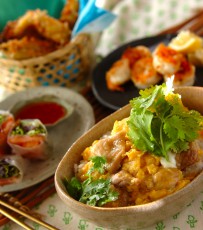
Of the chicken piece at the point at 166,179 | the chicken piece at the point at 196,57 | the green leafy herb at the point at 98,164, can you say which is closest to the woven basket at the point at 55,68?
the chicken piece at the point at 196,57

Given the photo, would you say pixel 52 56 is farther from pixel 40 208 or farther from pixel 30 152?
pixel 40 208

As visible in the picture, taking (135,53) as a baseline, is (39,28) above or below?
above

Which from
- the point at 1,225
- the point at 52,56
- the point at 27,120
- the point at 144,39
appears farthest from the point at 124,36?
the point at 1,225

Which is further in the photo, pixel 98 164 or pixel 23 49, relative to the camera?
pixel 23 49

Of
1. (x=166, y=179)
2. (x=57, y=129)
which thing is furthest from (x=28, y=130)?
(x=166, y=179)

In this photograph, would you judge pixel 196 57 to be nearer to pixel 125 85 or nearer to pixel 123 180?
pixel 125 85
